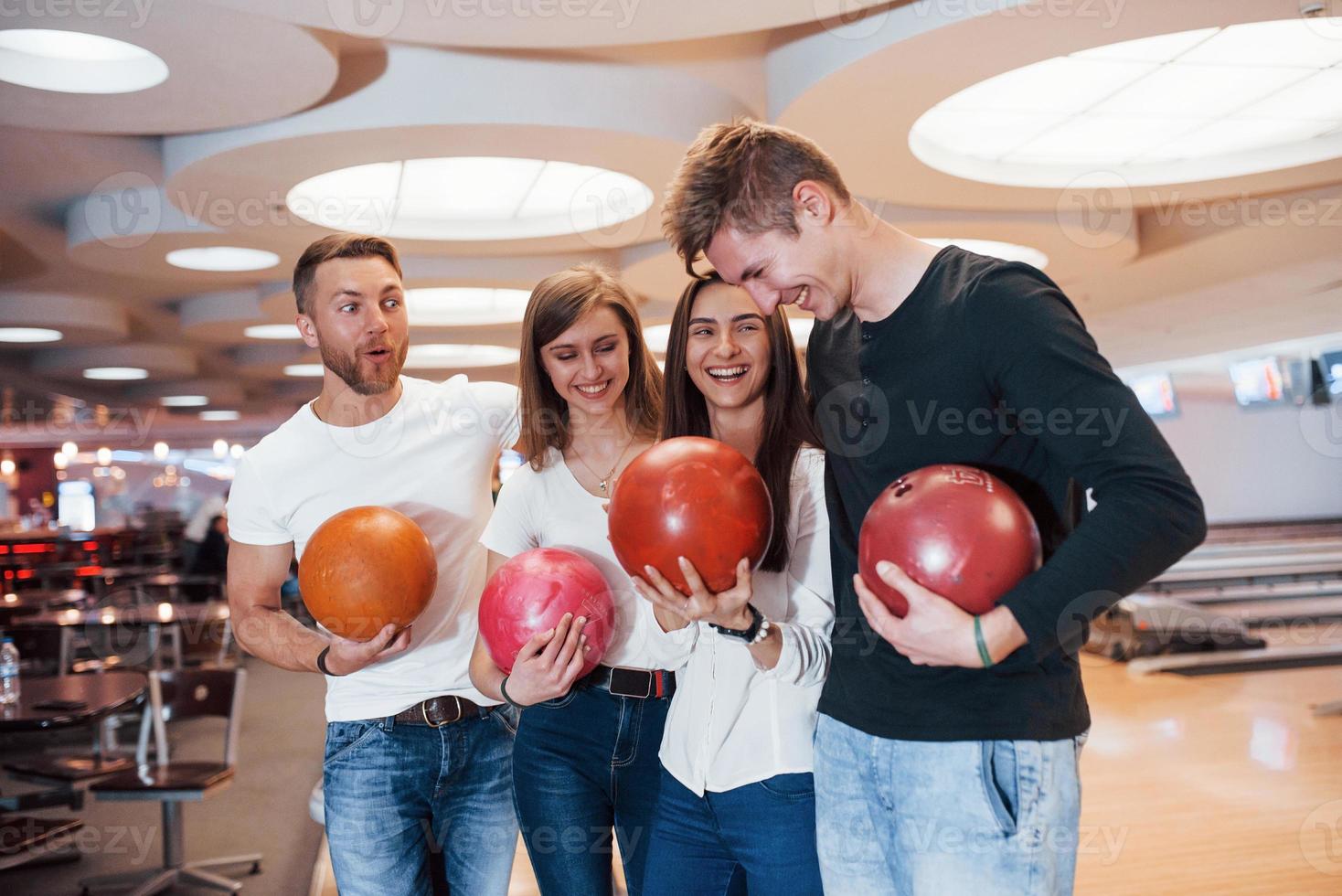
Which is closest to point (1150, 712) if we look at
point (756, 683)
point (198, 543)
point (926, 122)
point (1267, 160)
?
point (1267, 160)

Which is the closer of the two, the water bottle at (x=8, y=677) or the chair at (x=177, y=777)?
the chair at (x=177, y=777)

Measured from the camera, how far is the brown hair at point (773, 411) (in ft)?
6.02

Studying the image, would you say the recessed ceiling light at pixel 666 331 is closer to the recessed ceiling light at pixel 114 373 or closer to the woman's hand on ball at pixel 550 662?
the recessed ceiling light at pixel 114 373

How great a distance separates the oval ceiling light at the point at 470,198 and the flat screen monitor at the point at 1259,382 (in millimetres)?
9331

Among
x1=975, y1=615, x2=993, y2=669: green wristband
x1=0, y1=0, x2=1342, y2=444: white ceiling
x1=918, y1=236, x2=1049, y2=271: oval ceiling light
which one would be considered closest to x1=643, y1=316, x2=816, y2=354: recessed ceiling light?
x1=918, y1=236, x2=1049, y2=271: oval ceiling light

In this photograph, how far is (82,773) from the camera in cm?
407

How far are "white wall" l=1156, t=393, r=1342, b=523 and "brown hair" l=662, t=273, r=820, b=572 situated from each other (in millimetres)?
15376

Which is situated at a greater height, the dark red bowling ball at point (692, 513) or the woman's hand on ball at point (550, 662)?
the dark red bowling ball at point (692, 513)

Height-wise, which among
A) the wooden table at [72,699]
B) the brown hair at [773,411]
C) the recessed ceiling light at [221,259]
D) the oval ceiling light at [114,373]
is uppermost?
the recessed ceiling light at [221,259]

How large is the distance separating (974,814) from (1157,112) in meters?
4.63

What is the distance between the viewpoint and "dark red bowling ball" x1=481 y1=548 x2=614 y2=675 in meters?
1.70

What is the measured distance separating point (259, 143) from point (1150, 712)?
6297 mm

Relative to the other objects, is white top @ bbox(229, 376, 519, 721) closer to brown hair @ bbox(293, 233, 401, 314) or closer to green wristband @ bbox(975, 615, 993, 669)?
brown hair @ bbox(293, 233, 401, 314)

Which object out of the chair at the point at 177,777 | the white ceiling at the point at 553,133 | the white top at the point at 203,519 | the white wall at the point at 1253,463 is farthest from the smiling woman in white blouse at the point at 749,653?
the white wall at the point at 1253,463
